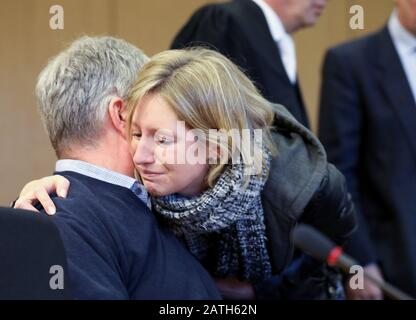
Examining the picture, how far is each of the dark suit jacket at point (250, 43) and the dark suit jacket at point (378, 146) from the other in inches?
6.1

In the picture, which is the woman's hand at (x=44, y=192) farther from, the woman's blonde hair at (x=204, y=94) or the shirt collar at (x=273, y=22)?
the shirt collar at (x=273, y=22)

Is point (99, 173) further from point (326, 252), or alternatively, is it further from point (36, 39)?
point (36, 39)

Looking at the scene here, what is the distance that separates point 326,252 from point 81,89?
1.43 ft

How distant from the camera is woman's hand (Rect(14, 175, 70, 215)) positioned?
1279 millimetres

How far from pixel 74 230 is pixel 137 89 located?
242 millimetres

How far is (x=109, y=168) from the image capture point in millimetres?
1383

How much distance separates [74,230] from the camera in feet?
4.04

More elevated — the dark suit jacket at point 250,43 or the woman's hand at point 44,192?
the dark suit jacket at point 250,43

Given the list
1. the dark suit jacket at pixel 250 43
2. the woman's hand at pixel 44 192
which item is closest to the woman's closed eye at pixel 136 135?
the woman's hand at pixel 44 192

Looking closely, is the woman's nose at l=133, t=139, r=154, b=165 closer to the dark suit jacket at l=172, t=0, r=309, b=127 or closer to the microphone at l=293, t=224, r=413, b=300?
the microphone at l=293, t=224, r=413, b=300

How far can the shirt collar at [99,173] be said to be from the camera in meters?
1.37

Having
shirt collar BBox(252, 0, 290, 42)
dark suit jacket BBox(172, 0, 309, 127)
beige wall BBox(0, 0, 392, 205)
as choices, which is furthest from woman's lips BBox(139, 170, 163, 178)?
beige wall BBox(0, 0, 392, 205)

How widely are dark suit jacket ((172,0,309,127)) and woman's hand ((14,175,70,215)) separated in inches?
22.5
